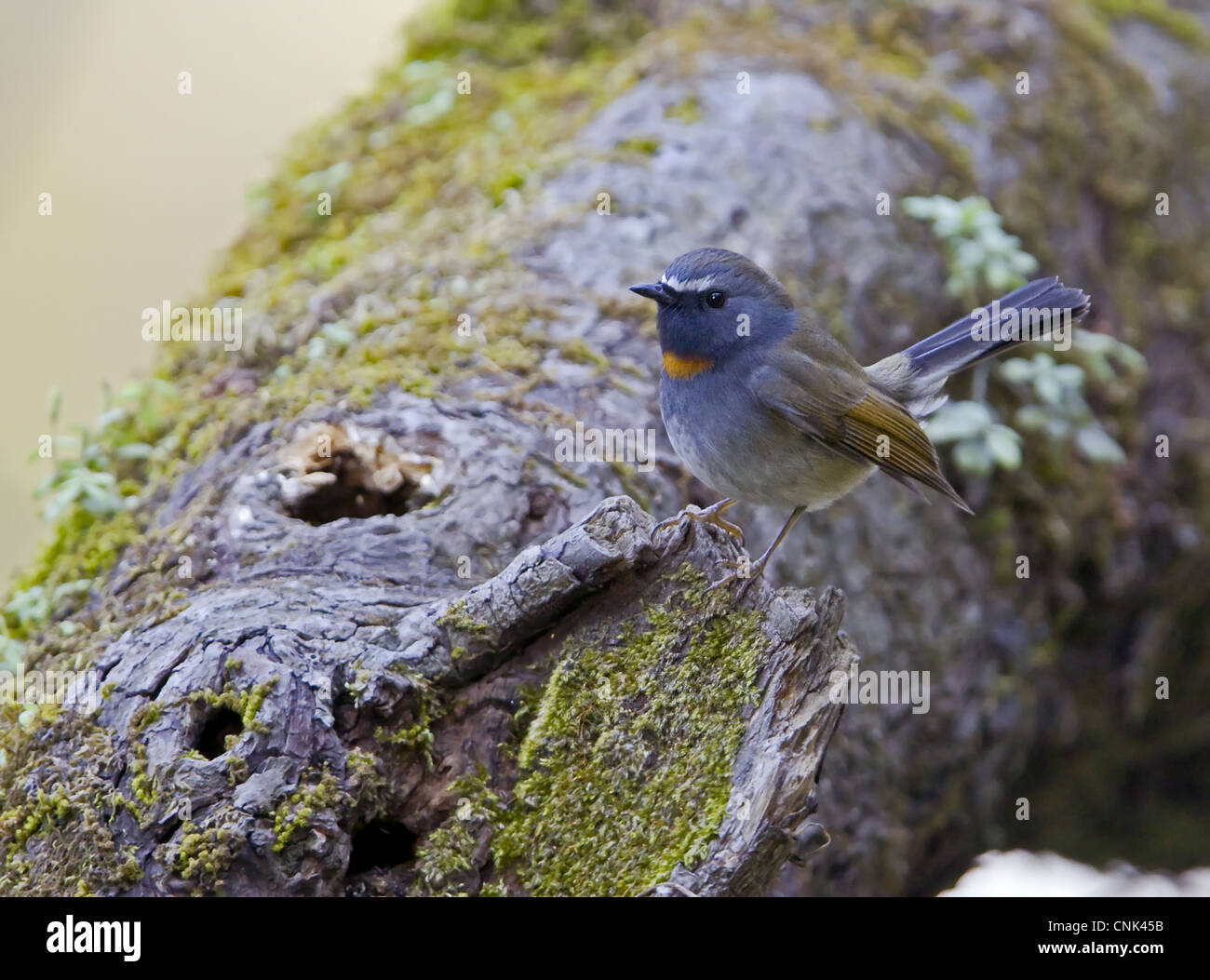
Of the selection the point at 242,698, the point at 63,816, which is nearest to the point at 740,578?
the point at 242,698

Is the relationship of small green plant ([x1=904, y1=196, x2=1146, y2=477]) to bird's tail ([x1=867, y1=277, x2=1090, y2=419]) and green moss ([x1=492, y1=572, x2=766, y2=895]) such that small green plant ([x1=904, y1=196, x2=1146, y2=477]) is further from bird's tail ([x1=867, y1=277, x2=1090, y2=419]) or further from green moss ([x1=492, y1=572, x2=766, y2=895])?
green moss ([x1=492, y1=572, x2=766, y2=895])

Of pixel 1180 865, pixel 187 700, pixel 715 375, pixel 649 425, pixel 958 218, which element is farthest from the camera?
pixel 1180 865

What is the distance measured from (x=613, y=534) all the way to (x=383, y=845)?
880 mm

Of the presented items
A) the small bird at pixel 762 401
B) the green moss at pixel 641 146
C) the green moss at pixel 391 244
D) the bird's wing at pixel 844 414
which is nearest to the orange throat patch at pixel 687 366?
the small bird at pixel 762 401

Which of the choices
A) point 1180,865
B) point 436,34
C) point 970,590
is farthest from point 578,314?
point 1180,865

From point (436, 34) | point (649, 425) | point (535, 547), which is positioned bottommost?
point (535, 547)

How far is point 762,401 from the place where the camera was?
3.46 meters

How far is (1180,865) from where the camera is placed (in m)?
5.51

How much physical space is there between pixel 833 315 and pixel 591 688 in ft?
6.66

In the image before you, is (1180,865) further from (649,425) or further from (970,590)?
(649,425)

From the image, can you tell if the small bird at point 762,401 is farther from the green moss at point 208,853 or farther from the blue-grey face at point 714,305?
the green moss at point 208,853

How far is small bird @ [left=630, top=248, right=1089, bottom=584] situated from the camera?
132 inches

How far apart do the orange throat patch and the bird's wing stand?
16cm

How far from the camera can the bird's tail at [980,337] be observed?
151 inches
